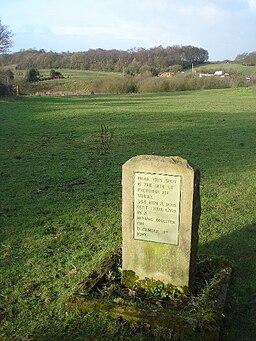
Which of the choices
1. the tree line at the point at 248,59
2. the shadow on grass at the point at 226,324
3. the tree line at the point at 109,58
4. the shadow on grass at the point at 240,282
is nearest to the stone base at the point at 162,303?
the shadow on grass at the point at 226,324

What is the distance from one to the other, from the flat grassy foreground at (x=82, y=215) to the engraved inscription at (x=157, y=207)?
1.01 meters

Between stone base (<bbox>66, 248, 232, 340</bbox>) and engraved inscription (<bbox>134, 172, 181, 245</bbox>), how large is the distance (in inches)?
24.3

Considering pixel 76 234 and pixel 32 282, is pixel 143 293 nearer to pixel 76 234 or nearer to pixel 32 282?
pixel 32 282

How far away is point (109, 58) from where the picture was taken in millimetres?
83188

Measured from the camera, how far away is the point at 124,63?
258 feet

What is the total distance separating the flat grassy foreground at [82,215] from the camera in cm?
432

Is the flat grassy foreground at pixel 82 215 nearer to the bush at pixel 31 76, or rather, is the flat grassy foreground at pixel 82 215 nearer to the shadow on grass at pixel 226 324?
the shadow on grass at pixel 226 324

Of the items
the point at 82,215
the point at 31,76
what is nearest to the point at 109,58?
the point at 31,76

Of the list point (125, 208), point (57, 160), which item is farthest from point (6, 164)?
point (125, 208)

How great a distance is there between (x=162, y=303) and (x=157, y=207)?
1020 millimetres

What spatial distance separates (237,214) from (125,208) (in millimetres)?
3476

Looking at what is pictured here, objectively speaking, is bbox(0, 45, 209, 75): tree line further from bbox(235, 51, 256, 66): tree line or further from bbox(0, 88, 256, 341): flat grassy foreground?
bbox(0, 88, 256, 341): flat grassy foreground

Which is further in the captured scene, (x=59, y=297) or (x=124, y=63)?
(x=124, y=63)

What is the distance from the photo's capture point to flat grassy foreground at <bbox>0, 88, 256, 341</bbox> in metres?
4.32
